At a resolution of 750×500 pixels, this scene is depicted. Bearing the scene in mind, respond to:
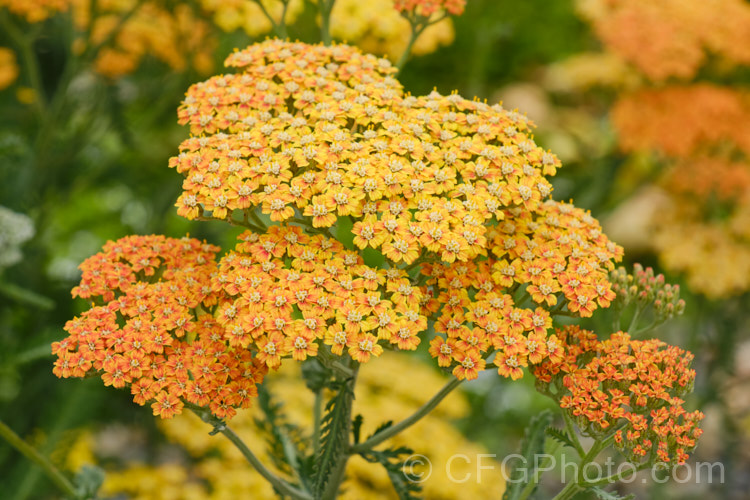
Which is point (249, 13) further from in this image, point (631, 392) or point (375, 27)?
point (631, 392)

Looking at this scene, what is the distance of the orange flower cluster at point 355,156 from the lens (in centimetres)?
143

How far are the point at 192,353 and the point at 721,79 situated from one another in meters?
3.90

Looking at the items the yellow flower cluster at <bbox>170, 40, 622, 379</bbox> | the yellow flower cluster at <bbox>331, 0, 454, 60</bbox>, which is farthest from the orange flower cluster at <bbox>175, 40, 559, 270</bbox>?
the yellow flower cluster at <bbox>331, 0, 454, 60</bbox>

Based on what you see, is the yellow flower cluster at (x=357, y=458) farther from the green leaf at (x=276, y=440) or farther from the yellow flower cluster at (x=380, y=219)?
the yellow flower cluster at (x=380, y=219)

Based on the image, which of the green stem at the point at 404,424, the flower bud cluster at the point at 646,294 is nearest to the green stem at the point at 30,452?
the green stem at the point at 404,424

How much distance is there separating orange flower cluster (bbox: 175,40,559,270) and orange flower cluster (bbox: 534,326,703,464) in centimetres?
38

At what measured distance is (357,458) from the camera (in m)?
3.16

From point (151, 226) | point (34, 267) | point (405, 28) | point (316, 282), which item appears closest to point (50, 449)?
point (34, 267)

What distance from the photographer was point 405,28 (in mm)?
2953

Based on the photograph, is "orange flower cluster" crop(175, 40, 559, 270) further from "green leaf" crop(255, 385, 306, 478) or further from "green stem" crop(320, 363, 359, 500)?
"green leaf" crop(255, 385, 306, 478)

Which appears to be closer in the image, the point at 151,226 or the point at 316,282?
the point at 316,282

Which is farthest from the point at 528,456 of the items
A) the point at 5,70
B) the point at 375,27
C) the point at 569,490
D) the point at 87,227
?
the point at 87,227

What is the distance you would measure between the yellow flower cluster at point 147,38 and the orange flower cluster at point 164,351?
2139mm

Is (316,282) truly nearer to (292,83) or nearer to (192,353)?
(192,353)
